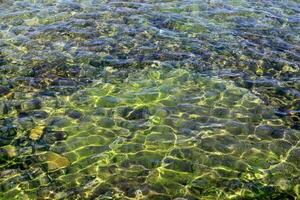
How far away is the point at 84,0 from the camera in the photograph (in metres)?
22.0

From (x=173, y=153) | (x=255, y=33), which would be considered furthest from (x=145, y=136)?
(x=255, y=33)

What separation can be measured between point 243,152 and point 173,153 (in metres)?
1.96

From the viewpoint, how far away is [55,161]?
36.2 ft

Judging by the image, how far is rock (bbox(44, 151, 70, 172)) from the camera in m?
10.8

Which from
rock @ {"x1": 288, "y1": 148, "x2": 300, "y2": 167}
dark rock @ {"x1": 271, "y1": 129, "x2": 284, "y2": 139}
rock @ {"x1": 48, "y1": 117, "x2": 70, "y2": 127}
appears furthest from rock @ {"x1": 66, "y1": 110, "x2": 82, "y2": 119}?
rock @ {"x1": 288, "y1": 148, "x2": 300, "y2": 167}

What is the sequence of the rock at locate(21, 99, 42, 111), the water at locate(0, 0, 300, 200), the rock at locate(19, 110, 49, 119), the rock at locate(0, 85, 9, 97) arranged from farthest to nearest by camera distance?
the rock at locate(0, 85, 9, 97) < the rock at locate(21, 99, 42, 111) < the rock at locate(19, 110, 49, 119) < the water at locate(0, 0, 300, 200)

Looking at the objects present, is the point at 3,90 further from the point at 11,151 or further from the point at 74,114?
Answer: the point at 11,151

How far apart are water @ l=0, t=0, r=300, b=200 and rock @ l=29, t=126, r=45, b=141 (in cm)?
3

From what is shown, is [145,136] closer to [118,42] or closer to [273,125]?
[273,125]

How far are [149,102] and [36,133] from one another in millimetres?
3749

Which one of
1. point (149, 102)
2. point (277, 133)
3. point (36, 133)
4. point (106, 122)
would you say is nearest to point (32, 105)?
point (36, 133)

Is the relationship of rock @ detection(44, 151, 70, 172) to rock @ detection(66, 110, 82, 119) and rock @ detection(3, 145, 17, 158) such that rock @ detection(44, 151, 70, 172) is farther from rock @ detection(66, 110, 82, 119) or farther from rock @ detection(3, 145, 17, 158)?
rock @ detection(66, 110, 82, 119)

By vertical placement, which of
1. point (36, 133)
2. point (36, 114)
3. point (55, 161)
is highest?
point (36, 114)

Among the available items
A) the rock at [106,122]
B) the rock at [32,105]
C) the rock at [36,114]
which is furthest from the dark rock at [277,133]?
the rock at [32,105]
